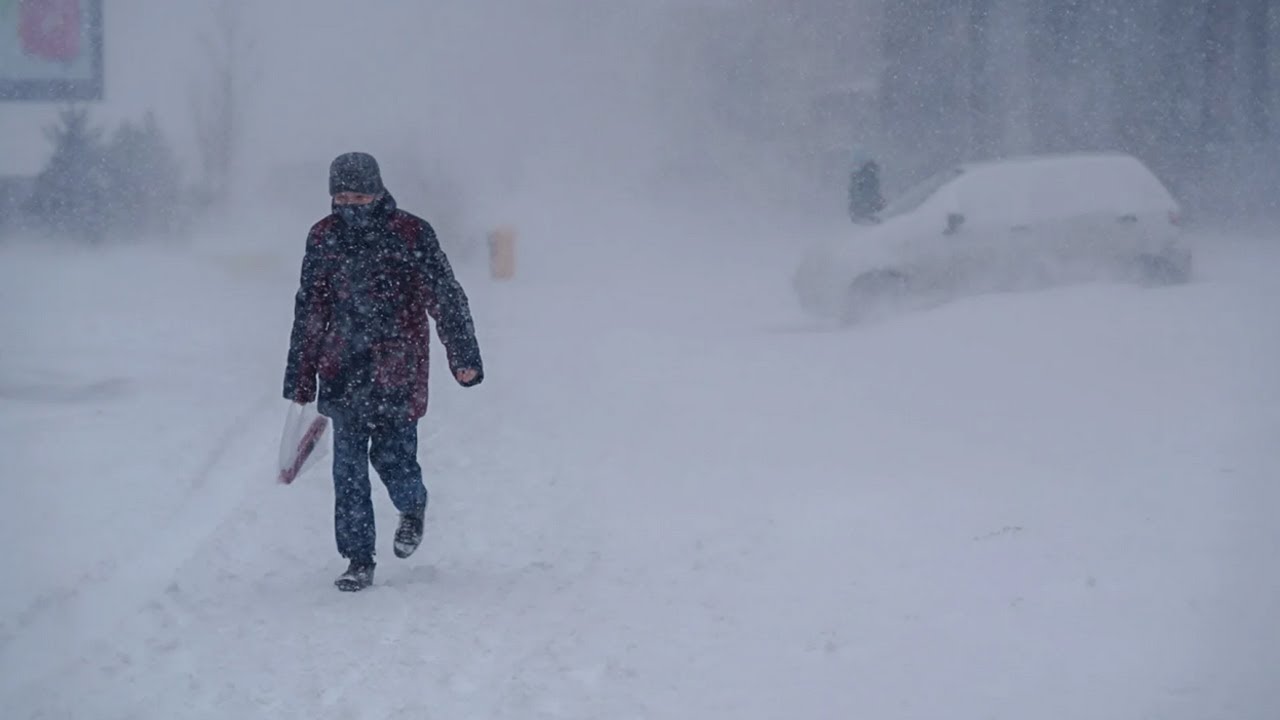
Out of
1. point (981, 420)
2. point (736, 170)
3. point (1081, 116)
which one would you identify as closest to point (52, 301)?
point (981, 420)

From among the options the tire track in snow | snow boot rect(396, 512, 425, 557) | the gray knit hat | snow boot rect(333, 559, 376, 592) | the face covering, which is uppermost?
the gray knit hat

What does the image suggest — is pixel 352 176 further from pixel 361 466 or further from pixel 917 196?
pixel 917 196

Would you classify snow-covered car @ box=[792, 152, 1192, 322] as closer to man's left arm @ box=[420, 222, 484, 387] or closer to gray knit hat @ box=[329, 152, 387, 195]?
man's left arm @ box=[420, 222, 484, 387]

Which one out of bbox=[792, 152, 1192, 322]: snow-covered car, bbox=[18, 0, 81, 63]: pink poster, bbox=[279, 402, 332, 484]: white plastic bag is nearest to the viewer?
bbox=[279, 402, 332, 484]: white plastic bag

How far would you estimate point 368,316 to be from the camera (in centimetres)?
461

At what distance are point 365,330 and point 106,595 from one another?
148 centimetres

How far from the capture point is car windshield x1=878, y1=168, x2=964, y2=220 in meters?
12.3

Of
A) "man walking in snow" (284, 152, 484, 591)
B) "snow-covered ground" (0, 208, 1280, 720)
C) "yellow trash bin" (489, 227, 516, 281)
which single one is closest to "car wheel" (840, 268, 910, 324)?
"snow-covered ground" (0, 208, 1280, 720)

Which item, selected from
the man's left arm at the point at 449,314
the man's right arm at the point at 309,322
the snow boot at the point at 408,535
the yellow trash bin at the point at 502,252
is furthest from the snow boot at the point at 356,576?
the yellow trash bin at the point at 502,252

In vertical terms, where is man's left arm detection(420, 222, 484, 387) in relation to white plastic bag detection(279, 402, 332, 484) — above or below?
above

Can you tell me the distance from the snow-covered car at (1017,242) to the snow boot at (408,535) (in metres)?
7.47

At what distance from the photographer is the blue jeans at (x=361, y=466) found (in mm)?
4684

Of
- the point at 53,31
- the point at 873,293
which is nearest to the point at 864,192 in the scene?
the point at 873,293

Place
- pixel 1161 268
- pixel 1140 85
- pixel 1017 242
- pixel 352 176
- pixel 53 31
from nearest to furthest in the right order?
pixel 352 176, pixel 53 31, pixel 1017 242, pixel 1161 268, pixel 1140 85
